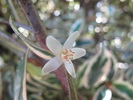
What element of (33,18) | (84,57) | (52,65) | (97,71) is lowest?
(52,65)

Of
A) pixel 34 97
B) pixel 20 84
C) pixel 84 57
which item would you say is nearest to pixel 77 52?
pixel 20 84

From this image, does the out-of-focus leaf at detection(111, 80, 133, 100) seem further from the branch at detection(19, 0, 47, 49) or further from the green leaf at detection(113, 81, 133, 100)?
the branch at detection(19, 0, 47, 49)

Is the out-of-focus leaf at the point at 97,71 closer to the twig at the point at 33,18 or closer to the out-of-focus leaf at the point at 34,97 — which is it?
the out-of-focus leaf at the point at 34,97

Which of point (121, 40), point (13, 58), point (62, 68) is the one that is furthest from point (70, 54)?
point (121, 40)

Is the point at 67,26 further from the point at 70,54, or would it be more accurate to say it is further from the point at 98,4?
the point at 70,54

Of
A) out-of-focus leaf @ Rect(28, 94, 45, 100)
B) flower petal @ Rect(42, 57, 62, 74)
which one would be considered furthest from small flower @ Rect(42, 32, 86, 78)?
out-of-focus leaf @ Rect(28, 94, 45, 100)

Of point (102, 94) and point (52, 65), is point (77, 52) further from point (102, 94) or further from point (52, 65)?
point (102, 94)
